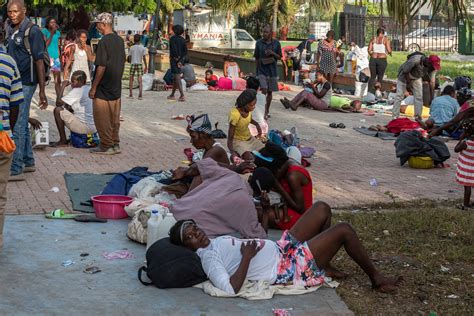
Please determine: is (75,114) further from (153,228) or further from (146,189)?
(153,228)

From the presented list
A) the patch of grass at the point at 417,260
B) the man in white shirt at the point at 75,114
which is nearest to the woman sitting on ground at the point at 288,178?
the patch of grass at the point at 417,260

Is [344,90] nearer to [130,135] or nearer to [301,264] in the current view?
[130,135]

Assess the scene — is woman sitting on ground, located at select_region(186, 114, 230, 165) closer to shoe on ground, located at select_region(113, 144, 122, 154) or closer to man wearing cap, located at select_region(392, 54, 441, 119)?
shoe on ground, located at select_region(113, 144, 122, 154)

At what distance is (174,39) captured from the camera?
1977 cm

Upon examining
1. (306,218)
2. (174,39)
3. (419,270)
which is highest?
(174,39)

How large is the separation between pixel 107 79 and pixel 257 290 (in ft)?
20.8

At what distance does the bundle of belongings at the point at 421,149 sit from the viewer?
11.8 m

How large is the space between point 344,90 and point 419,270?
16514 millimetres

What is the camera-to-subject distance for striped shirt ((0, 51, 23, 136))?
6.88 m

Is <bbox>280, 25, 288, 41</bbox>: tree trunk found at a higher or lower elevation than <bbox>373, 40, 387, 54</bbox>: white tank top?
higher

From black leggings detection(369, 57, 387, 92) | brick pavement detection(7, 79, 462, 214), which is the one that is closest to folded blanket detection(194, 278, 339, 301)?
brick pavement detection(7, 79, 462, 214)

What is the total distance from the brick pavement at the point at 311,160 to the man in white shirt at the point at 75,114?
31 cm

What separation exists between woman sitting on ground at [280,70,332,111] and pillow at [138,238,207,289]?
493 inches

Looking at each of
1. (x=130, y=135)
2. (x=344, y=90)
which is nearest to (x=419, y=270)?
(x=130, y=135)
